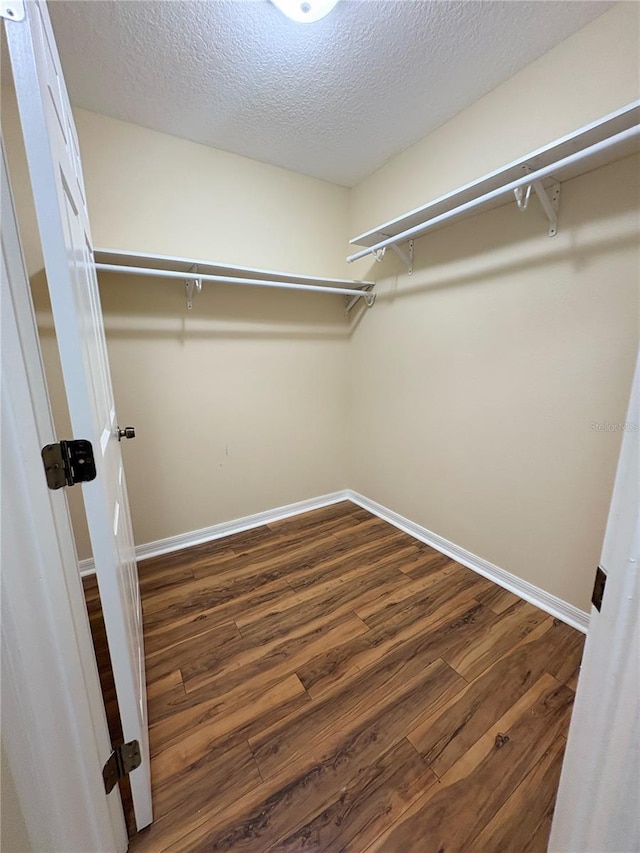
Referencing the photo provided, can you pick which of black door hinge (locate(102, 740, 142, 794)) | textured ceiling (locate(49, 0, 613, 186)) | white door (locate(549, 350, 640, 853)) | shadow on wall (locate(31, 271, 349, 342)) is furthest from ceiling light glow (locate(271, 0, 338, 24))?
black door hinge (locate(102, 740, 142, 794))

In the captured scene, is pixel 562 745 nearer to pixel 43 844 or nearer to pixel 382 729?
pixel 382 729

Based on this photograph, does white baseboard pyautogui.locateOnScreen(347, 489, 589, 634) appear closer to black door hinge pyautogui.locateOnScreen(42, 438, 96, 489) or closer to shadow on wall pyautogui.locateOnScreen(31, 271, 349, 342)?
shadow on wall pyautogui.locateOnScreen(31, 271, 349, 342)

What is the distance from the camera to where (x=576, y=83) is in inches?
55.4

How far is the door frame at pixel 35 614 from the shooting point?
55cm

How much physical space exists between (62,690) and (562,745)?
1508 mm

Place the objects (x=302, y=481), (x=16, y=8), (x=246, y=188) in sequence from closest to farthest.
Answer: (x=16, y=8) < (x=246, y=188) < (x=302, y=481)

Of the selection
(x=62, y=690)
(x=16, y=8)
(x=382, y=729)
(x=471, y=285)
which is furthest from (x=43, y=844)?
(x=471, y=285)

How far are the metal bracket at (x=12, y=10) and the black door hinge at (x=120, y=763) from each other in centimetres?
145

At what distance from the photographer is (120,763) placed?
856 millimetres

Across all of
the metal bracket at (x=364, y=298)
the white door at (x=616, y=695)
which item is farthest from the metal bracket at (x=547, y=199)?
the white door at (x=616, y=695)

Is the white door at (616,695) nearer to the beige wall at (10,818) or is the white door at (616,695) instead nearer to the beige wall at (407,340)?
the beige wall at (10,818)

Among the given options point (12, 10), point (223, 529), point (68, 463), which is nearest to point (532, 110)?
point (12, 10)

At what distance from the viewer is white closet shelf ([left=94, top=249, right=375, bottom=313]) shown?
1782mm

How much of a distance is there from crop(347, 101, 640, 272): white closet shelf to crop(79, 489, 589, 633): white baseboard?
178 centimetres
